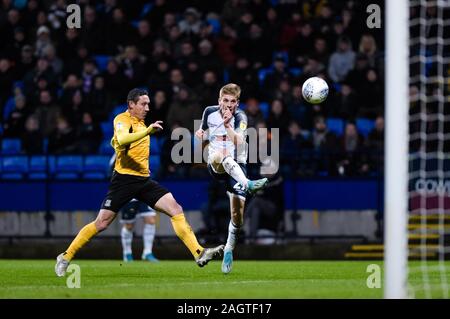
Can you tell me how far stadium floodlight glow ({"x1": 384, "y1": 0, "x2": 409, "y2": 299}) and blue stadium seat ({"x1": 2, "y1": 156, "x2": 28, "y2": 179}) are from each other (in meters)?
11.7

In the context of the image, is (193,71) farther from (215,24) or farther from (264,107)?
(215,24)

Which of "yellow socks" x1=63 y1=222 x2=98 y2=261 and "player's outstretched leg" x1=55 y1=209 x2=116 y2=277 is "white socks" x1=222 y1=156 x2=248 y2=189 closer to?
"player's outstretched leg" x1=55 y1=209 x2=116 y2=277

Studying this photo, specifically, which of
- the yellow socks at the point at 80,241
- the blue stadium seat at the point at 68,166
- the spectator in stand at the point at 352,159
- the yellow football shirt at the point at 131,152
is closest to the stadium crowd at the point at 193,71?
the spectator in stand at the point at 352,159

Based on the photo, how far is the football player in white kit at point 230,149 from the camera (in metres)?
12.8

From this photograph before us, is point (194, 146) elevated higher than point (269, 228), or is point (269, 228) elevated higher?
point (194, 146)

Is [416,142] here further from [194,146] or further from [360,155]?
[194,146]

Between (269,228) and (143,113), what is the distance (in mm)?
6271

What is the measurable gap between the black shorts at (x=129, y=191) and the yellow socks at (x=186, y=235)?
1.13 feet

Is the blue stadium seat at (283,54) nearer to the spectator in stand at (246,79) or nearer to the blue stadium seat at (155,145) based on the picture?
the spectator in stand at (246,79)

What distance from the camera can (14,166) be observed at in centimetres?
1959

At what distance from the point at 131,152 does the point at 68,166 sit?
6818 mm

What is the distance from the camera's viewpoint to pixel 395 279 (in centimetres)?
881
